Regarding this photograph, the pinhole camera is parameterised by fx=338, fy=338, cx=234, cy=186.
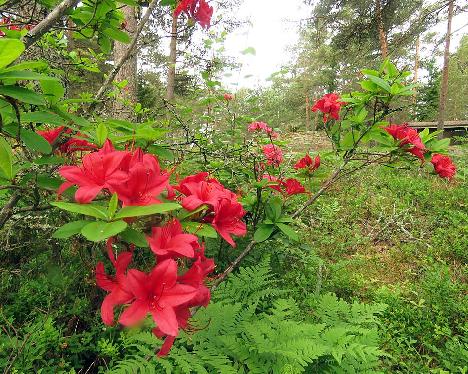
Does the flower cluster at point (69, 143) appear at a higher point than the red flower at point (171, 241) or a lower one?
higher

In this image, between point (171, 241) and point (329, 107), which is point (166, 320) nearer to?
point (171, 241)

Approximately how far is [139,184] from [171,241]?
14cm

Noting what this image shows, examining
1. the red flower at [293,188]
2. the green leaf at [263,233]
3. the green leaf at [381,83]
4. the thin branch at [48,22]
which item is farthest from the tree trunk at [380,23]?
the thin branch at [48,22]

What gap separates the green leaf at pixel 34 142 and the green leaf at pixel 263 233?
108 centimetres

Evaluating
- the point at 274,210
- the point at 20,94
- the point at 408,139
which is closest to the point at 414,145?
the point at 408,139

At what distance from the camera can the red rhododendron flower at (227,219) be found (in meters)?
0.88

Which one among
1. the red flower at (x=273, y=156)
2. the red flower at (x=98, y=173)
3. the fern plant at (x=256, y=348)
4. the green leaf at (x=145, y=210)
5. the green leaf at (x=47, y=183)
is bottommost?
the fern plant at (x=256, y=348)

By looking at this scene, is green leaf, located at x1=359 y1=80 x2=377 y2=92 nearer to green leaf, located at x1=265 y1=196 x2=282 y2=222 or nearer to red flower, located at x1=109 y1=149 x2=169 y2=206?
green leaf, located at x1=265 y1=196 x2=282 y2=222

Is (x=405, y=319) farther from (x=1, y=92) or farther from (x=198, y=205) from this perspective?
(x=1, y=92)

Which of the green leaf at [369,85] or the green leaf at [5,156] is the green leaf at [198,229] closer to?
the green leaf at [5,156]

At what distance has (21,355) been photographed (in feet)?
5.19

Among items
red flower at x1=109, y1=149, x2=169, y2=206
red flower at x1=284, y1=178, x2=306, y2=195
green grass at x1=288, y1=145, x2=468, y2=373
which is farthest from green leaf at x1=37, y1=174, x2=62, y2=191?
green grass at x1=288, y1=145, x2=468, y2=373

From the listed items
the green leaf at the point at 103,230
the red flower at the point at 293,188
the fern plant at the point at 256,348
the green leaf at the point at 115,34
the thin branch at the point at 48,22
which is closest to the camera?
the green leaf at the point at 103,230

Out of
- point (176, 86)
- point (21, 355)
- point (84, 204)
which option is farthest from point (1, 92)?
point (176, 86)
